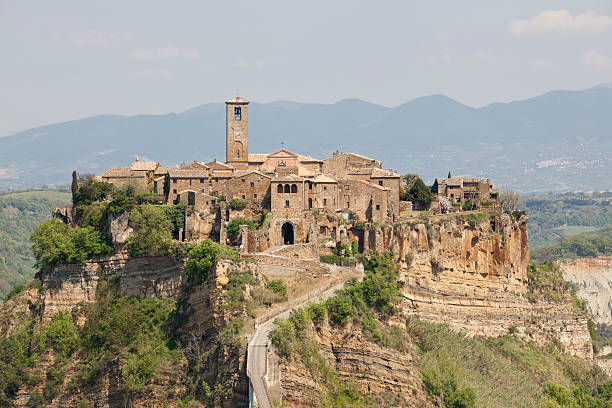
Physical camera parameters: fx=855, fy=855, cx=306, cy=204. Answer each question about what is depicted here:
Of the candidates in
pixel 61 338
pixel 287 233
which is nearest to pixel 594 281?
pixel 287 233

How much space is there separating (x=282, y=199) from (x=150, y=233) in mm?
10523

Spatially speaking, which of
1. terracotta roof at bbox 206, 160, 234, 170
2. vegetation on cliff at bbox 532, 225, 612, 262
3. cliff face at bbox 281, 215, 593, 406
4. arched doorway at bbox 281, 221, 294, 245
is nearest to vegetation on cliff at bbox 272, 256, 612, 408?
cliff face at bbox 281, 215, 593, 406

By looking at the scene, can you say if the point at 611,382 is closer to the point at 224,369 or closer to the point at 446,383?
the point at 446,383

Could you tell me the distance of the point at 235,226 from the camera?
6544 centimetres

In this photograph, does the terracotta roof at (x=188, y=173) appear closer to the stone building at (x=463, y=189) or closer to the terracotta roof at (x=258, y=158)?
the terracotta roof at (x=258, y=158)

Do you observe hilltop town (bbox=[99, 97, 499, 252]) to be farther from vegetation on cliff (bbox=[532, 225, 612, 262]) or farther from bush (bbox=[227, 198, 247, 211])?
vegetation on cliff (bbox=[532, 225, 612, 262])

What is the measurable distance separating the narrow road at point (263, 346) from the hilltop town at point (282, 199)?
29.5 ft

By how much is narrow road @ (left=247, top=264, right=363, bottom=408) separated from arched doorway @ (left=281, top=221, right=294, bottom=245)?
360 inches

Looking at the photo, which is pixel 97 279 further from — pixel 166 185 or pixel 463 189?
pixel 463 189

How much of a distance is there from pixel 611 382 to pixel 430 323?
1714 centimetres

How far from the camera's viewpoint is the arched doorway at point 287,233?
219ft

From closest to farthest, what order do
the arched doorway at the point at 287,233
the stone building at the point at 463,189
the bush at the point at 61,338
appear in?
the bush at the point at 61,338, the arched doorway at the point at 287,233, the stone building at the point at 463,189

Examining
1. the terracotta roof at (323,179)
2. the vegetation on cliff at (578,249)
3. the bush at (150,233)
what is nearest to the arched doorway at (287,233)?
the terracotta roof at (323,179)

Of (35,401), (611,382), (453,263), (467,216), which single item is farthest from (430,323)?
(35,401)
